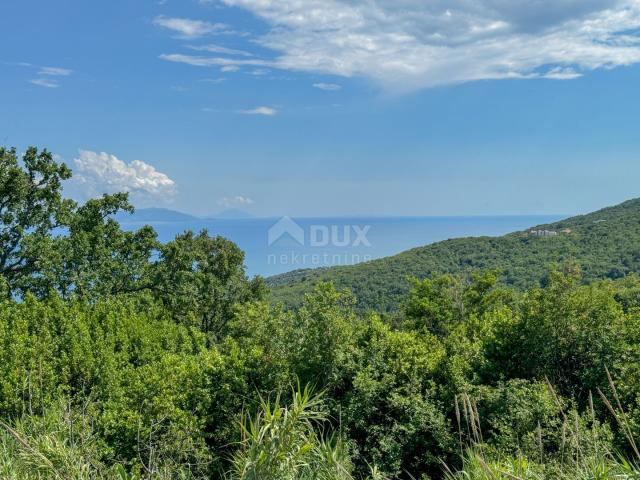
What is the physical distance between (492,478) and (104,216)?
21.9m

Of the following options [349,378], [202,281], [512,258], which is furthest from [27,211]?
[512,258]

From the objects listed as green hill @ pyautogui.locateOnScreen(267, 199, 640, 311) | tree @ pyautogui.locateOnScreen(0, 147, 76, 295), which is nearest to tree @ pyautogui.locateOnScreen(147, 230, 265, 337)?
tree @ pyautogui.locateOnScreen(0, 147, 76, 295)

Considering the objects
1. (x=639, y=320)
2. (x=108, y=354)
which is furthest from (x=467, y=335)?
(x=108, y=354)

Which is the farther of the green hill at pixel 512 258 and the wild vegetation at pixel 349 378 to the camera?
the green hill at pixel 512 258

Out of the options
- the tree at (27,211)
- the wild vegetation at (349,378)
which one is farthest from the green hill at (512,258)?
the wild vegetation at (349,378)

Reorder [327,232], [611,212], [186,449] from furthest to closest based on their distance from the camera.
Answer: [611,212]
[327,232]
[186,449]

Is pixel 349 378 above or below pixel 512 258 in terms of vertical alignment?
below

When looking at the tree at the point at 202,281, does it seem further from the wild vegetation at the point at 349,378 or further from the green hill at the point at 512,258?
the green hill at the point at 512,258

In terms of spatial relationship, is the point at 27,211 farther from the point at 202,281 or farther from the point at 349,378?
the point at 349,378

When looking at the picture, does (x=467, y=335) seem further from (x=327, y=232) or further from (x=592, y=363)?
(x=327, y=232)

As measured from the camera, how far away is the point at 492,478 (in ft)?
12.8

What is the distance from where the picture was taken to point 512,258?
293ft

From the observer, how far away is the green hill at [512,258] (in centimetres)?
7260

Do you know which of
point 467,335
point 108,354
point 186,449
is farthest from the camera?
point 467,335
